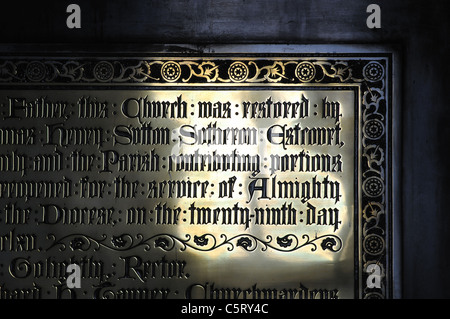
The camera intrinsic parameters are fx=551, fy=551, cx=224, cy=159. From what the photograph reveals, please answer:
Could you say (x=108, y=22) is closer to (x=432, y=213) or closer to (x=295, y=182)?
(x=295, y=182)

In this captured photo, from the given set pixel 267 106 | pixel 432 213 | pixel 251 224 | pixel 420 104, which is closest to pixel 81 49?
pixel 267 106

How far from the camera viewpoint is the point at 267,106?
274 centimetres

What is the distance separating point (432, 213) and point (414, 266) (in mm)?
275

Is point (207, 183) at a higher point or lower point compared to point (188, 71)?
lower

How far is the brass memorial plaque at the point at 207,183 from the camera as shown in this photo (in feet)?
8.89

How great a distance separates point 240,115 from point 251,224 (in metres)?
0.54

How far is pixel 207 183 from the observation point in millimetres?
2732

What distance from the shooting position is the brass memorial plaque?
107 inches

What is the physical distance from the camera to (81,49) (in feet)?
9.09

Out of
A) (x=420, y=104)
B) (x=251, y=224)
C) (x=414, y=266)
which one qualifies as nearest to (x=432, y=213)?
(x=414, y=266)

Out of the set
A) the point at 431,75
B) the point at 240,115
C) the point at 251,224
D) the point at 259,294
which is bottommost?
the point at 259,294

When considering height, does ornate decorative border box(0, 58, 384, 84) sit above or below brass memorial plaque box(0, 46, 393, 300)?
above

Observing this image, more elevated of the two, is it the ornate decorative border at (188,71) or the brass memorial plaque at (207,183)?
the ornate decorative border at (188,71)

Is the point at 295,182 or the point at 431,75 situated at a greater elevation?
the point at 431,75
